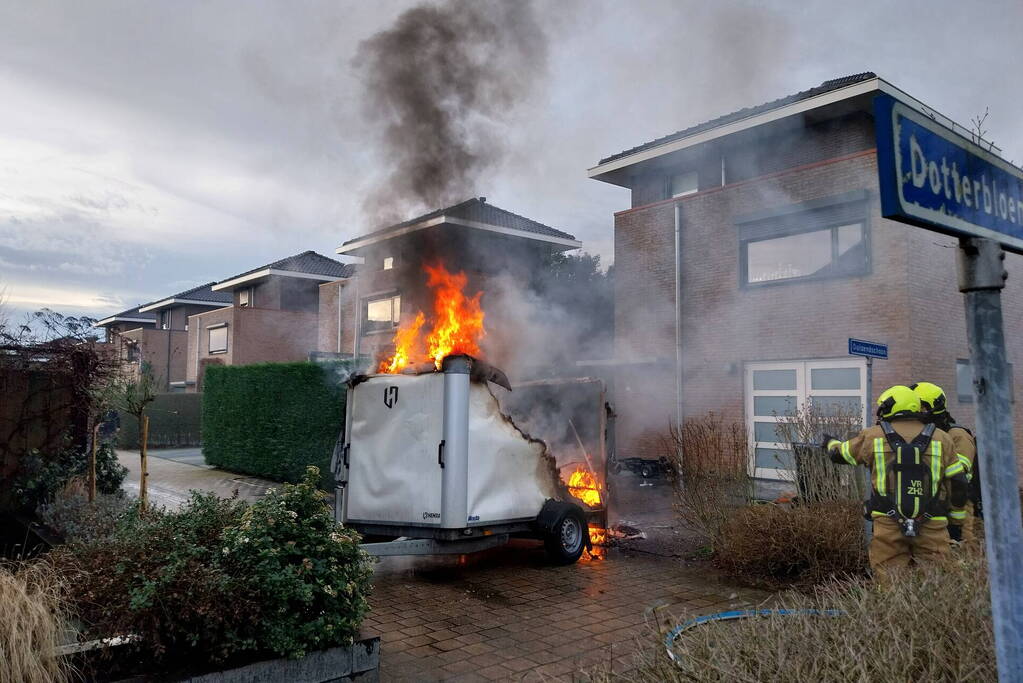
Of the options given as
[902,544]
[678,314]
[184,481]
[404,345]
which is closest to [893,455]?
[902,544]

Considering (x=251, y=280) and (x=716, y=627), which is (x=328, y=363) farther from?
(x=251, y=280)

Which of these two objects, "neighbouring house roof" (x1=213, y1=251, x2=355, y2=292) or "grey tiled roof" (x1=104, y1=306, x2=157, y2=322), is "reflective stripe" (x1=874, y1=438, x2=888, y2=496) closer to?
"neighbouring house roof" (x1=213, y1=251, x2=355, y2=292)

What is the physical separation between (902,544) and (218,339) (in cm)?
3096

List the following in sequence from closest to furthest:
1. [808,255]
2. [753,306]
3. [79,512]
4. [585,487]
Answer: [79,512] → [585,487] → [808,255] → [753,306]

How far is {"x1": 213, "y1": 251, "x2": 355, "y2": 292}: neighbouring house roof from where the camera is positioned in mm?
31047

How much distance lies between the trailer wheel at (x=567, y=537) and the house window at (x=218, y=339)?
87.3ft

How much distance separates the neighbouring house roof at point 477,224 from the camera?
31.2ft

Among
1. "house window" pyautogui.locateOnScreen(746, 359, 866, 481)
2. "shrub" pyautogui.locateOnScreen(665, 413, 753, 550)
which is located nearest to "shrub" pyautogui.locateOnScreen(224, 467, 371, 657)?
"shrub" pyautogui.locateOnScreen(665, 413, 753, 550)

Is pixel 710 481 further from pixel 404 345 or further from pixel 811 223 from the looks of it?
pixel 811 223

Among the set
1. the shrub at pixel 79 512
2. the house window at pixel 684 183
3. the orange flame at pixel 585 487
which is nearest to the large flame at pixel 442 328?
the orange flame at pixel 585 487

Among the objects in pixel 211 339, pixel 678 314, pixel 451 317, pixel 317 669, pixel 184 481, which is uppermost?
pixel 211 339

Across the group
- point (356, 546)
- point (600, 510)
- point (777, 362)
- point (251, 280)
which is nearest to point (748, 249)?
point (777, 362)

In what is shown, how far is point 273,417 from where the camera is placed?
15.0m

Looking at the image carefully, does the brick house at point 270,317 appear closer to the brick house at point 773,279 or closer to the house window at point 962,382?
the brick house at point 773,279
